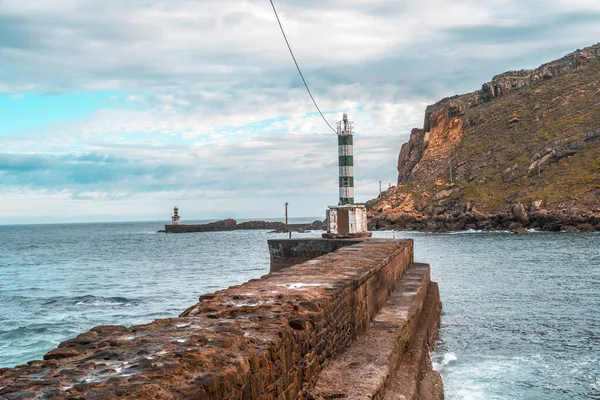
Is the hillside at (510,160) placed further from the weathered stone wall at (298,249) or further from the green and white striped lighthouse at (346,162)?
the weathered stone wall at (298,249)

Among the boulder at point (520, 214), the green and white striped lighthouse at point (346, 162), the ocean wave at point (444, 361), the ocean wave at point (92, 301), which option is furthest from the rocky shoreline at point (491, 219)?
the ocean wave at point (444, 361)

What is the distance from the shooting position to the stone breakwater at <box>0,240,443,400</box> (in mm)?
3445

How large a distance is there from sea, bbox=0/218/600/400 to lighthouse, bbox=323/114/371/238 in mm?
3607

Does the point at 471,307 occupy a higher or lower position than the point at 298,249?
lower

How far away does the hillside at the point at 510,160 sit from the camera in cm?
5409

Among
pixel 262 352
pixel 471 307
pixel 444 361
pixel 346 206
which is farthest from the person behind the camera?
pixel 346 206

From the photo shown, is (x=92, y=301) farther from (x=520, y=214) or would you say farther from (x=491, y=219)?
(x=491, y=219)

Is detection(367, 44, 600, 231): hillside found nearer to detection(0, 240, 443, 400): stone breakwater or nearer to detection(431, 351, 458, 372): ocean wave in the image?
detection(431, 351, 458, 372): ocean wave

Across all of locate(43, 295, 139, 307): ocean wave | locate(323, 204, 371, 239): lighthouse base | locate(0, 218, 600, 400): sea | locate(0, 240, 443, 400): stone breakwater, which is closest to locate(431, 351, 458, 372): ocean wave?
locate(0, 218, 600, 400): sea

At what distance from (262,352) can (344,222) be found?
19086mm

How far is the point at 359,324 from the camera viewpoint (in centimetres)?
764

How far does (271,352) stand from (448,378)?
19.0 ft

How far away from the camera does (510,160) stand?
2645 inches

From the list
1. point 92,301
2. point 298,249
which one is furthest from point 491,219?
point 92,301
